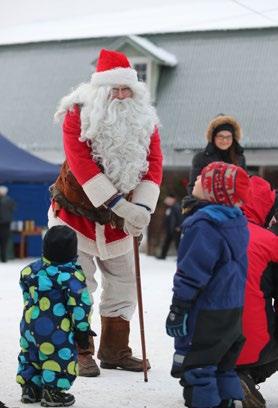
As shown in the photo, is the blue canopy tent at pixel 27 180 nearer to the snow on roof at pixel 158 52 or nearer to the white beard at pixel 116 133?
the snow on roof at pixel 158 52

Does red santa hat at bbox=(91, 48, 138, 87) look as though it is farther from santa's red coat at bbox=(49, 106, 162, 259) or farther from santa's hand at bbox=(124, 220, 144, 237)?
santa's hand at bbox=(124, 220, 144, 237)

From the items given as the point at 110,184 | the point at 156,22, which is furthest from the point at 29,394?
the point at 156,22

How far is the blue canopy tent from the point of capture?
1764 cm

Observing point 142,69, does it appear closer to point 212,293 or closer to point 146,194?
point 146,194

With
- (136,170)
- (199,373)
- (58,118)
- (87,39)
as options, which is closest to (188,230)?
(199,373)

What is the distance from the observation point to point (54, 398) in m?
4.63

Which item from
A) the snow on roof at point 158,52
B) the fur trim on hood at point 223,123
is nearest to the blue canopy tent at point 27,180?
the snow on roof at point 158,52

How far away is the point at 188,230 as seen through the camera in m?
4.17

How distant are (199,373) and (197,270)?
0.50 meters

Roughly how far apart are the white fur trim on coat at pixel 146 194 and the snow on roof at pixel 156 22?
19.1 metres

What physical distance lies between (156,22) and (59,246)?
24107 millimetres

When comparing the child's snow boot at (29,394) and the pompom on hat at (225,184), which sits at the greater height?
the pompom on hat at (225,184)

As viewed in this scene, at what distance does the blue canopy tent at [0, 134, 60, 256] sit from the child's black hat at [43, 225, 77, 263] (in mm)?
12951

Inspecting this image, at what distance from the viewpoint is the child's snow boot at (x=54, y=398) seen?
4625mm
